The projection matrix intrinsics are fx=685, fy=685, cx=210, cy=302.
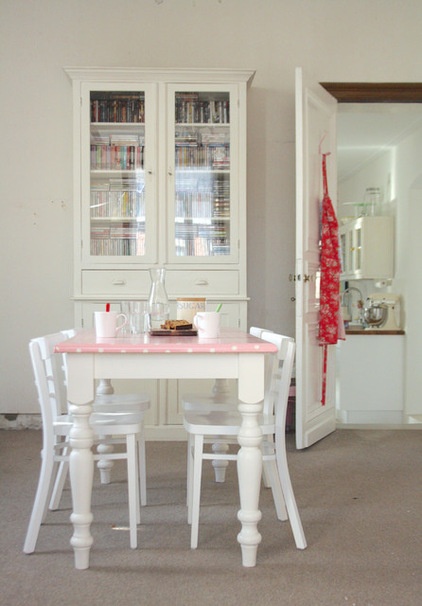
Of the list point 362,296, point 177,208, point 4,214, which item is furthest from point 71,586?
point 362,296

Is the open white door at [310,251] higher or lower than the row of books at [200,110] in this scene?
lower

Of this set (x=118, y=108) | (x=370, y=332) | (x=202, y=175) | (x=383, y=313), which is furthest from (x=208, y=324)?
(x=383, y=313)

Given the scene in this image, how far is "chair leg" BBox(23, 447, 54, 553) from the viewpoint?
2328 mm

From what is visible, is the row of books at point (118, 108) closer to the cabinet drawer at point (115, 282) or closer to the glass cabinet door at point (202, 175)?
the glass cabinet door at point (202, 175)

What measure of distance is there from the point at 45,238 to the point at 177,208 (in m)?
0.95

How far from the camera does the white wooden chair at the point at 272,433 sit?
2.38m

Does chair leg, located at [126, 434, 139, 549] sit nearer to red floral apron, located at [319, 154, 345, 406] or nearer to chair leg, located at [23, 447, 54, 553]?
chair leg, located at [23, 447, 54, 553]

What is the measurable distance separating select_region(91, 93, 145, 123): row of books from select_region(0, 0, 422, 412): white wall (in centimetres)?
38

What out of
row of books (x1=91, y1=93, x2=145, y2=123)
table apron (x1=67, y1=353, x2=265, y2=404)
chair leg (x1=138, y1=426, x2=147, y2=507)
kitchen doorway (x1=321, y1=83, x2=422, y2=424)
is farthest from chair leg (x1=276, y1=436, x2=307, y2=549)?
kitchen doorway (x1=321, y1=83, x2=422, y2=424)

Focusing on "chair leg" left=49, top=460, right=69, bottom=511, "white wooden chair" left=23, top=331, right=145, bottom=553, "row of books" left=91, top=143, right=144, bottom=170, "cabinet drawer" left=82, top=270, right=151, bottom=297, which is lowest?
"chair leg" left=49, top=460, right=69, bottom=511

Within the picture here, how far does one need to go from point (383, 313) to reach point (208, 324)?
405cm

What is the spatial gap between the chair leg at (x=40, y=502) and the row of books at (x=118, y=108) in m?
2.45

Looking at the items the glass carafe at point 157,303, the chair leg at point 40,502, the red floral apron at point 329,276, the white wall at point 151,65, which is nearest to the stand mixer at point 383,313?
the white wall at point 151,65

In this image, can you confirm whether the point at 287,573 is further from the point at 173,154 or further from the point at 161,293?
the point at 173,154
